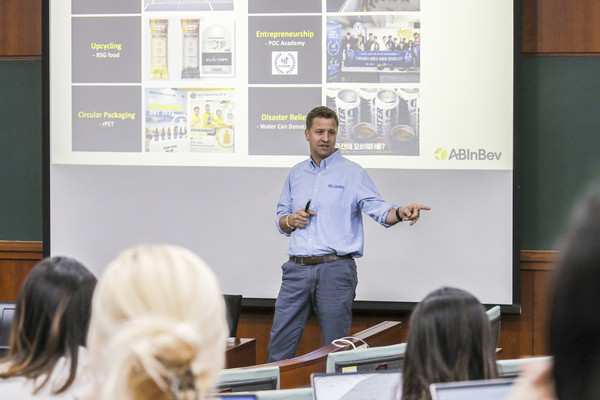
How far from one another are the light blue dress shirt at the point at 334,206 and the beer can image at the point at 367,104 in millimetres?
502

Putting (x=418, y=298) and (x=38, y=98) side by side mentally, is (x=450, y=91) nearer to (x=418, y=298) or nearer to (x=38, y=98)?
(x=418, y=298)

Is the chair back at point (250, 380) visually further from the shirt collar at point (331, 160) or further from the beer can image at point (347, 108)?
the beer can image at point (347, 108)

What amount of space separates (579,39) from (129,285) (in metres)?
3.97

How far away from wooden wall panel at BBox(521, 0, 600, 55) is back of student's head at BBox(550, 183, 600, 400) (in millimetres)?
4001

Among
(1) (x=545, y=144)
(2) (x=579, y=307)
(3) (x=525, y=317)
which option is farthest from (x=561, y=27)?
(2) (x=579, y=307)

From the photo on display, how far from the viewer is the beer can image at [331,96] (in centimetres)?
437

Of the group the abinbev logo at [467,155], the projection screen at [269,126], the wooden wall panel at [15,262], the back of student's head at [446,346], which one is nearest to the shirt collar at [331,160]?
the projection screen at [269,126]

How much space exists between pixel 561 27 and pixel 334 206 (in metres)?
1.72

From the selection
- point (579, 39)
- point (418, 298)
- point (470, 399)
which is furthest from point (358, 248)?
point (470, 399)

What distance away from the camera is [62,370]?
57.4 inches

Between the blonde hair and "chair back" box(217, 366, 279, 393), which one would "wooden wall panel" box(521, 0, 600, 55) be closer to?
"chair back" box(217, 366, 279, 393)

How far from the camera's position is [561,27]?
4297 millimetres

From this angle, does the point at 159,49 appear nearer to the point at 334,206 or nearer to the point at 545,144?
the point at 334,206

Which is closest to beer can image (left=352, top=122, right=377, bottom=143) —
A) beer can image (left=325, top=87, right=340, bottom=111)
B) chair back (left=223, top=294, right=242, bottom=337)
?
beer can image (left=325, top=87, right=340, bottom=111)
